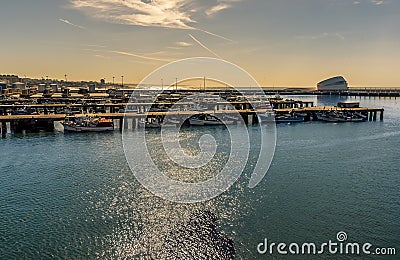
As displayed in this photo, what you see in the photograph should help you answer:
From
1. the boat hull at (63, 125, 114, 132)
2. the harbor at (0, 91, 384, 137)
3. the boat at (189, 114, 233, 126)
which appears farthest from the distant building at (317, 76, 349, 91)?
the boat hull at (63, 125, 114, 132)

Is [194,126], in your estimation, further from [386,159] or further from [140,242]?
[140,242]

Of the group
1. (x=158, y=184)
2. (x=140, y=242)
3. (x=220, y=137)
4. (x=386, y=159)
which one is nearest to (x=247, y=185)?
(x=158, y=184)

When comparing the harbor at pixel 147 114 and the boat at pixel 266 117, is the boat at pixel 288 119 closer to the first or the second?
the harbor at pixel 147 114

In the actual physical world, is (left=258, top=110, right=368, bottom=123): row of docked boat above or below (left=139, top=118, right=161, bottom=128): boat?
above

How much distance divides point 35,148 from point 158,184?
1746cm

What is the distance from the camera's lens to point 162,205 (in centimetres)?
1794

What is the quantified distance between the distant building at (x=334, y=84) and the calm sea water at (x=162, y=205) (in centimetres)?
15599

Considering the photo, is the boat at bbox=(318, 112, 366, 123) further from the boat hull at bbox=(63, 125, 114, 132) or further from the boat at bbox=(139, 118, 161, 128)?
the boat hull at bbox=(63, 125, 114, 132)

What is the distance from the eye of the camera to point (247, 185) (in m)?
21.0

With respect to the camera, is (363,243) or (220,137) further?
(220,137)

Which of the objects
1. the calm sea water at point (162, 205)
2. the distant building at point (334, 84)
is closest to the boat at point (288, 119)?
the calm sea water at point (162, 205)

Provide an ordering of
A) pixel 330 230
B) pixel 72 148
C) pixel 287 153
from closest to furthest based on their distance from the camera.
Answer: pixel 330 230
pixel 287 153
pixel 72 148

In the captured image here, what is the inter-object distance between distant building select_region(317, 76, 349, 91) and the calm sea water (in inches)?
6141

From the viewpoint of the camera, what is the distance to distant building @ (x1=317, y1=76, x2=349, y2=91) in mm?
174375
